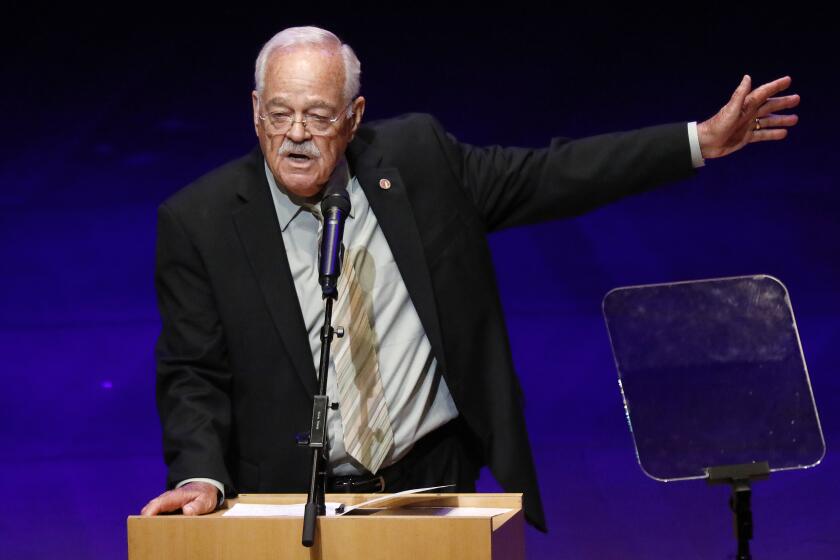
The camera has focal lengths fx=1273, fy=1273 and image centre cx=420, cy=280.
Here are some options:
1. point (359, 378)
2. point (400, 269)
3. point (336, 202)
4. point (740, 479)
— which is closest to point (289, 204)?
point (400, 269)

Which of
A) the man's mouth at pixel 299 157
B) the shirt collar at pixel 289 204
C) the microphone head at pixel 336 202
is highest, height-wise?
the man's mouth at pixel 299 157

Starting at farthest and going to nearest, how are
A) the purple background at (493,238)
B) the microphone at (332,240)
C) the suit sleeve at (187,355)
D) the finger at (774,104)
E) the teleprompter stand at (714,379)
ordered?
the purple background at (493,238)
the finger at (774,104)
the suit sleeve at (187,355)
the teleprompter stand at (714,379)
the microphone at (332,240)

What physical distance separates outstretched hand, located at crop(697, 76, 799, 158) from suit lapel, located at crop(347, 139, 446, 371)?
58 centimetres

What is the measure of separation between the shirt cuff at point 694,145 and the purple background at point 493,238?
1685 millimetres

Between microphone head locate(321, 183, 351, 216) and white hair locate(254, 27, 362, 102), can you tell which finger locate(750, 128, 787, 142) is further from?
microphone head locate(321, 183, 351, 216)

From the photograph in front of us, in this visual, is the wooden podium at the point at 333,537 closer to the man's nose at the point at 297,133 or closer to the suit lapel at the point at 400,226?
the suit lapel at the point at 400,226

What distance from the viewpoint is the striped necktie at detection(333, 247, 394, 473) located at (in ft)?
7.55

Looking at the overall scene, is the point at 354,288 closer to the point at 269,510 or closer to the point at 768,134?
the point at 269,510

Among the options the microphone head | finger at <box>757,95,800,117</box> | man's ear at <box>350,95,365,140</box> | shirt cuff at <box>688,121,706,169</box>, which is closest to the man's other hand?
the microphone head

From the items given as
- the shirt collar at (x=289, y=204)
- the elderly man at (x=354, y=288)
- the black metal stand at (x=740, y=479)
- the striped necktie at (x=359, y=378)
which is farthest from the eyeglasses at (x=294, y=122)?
the black metal stand at (x=740, y=479)

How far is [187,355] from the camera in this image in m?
2.35

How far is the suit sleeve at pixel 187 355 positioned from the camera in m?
2.24

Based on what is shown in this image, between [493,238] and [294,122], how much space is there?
7.25ft

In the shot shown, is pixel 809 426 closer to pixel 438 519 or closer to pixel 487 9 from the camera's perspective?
pixel 438 519
